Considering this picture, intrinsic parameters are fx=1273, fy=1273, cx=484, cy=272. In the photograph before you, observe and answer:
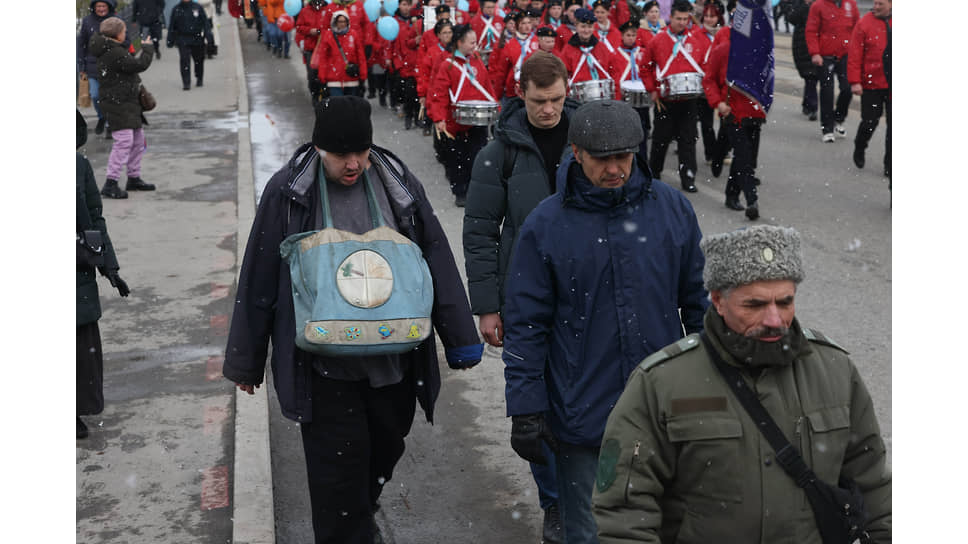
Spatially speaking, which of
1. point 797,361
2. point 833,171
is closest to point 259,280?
point 797,361

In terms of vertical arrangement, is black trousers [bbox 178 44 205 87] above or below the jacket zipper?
below

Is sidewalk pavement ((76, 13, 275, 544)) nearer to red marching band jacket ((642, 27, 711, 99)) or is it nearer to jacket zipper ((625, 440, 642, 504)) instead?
jacket zipper ((625, 440, 642, 504))

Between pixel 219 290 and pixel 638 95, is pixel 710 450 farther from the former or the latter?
pixel 638 95

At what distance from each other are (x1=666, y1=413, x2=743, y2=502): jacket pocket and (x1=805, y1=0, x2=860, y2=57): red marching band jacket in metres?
14.2

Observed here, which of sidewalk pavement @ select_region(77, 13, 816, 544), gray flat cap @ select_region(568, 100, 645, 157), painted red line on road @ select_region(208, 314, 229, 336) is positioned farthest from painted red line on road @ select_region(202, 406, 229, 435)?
gray flat cap @ select_region(568, 100, 645, 157)

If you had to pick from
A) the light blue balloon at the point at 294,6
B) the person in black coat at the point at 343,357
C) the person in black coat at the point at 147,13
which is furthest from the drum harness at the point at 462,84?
the person in black coat at the point at 147,13

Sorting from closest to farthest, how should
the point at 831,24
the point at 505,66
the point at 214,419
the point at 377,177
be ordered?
the point at 377,177 < the point at 214,419 < the point at 505,66 < the point at 831,24

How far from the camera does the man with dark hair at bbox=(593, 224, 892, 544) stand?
10.2ft

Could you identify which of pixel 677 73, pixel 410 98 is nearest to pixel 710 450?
pixel 677 73

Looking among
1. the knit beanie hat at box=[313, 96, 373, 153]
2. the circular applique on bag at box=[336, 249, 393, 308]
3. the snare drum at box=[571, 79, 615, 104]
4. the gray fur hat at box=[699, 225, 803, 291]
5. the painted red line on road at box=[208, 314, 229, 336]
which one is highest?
the knit beanie hat at box=[313, 96, 373, 153]

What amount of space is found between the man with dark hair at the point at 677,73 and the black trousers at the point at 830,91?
3.75 metres

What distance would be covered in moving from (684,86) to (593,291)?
905 cm

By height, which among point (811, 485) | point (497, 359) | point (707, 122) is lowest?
point (497, 359)

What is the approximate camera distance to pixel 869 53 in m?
13.0
